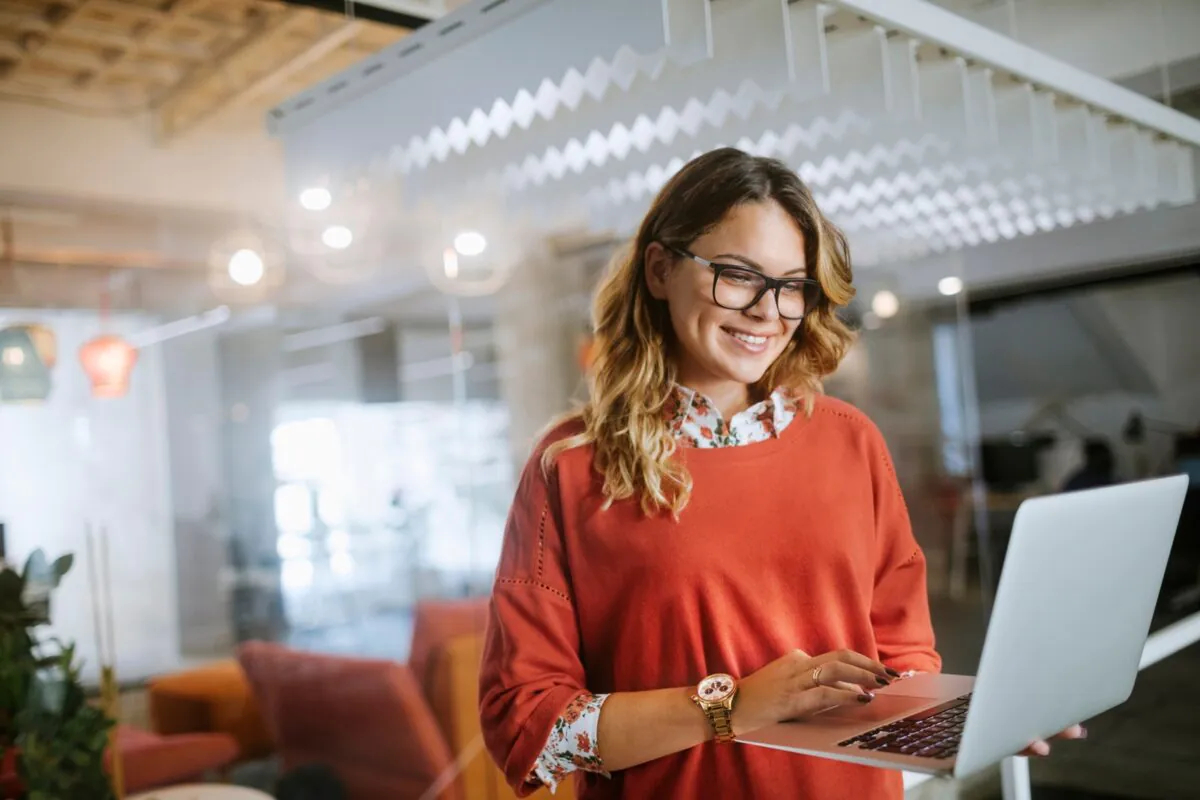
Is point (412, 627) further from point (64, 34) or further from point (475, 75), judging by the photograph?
point (475, 75)

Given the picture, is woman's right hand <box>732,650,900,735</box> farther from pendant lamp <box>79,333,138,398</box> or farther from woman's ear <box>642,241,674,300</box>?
pendant lamp <box>79,333,138,398</box>

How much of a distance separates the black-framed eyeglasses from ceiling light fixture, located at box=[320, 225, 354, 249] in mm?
3354

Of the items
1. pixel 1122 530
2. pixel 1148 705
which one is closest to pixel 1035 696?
pixel 1122 530

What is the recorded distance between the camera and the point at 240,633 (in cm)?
370

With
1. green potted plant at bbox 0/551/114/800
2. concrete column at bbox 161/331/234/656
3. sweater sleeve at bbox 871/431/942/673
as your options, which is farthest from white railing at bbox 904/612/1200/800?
concrete column at bbox 161/331/234/656

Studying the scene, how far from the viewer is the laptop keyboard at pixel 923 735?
1.00m

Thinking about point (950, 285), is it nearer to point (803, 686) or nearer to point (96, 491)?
point (803, 686)

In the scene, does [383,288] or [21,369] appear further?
[383,288]

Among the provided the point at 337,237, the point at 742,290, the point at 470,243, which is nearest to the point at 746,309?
the point at 742,290

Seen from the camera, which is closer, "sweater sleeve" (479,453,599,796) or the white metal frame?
"sweater sleeve" (479,453,599,796)

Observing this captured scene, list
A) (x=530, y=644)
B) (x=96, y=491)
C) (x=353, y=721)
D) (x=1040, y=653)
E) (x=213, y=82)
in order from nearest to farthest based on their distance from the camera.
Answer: (x=1040, y=653), (x=530, y=644), (x=96, y=491), (x=213, y=82), (x=353, y=721)

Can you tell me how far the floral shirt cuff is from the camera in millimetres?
1216

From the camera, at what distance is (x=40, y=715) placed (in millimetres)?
2527

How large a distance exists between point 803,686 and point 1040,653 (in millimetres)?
234
